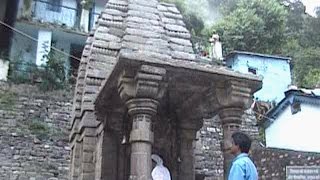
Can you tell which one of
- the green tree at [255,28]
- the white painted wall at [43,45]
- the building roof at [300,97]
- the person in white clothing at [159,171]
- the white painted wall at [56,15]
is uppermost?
the green tree at [255,28]

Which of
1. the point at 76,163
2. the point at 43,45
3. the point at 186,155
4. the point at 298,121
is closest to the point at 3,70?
the point at 43,45

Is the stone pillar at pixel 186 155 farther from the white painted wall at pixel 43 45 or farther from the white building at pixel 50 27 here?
the white painted wall at pixel 43 45

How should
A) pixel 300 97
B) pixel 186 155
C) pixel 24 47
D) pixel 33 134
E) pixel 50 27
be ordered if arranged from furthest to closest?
pixel 24 47 → pixel 50 27 → pixel 300 97 → pixel 33 134 → pixel 186 155

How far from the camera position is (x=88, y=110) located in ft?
25.6

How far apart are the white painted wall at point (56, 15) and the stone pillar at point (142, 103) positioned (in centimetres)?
1727

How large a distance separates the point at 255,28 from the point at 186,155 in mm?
21341

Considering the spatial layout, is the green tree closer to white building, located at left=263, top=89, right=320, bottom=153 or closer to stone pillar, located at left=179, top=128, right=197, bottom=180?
white building, located at left=263, top=89, right=320, bottom=153

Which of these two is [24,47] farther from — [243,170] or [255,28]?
[243,170]

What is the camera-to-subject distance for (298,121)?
57.5ft

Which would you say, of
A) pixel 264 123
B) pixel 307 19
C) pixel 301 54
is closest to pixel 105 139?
pixel 264 123

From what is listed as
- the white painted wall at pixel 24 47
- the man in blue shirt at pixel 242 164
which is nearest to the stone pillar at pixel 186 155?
the man in blue shirt at pixel 242 164

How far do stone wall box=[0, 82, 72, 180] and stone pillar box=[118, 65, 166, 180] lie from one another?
9.59 meters

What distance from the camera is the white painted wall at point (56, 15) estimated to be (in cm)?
2231

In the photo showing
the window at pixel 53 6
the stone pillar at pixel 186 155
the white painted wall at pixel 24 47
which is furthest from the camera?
the window at pixel 53 6
